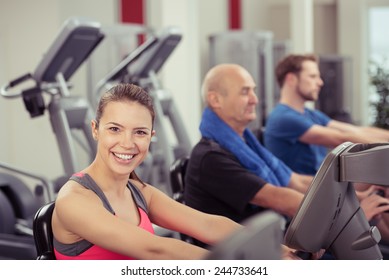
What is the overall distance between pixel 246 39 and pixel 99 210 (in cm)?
561

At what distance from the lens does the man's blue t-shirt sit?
123 inches

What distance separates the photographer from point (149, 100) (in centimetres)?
145

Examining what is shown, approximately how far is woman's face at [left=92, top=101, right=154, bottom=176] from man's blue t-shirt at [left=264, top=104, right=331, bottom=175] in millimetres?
1741

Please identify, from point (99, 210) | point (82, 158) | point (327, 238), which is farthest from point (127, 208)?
point (82, 158)

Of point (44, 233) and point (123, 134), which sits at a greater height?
point (123, 134)

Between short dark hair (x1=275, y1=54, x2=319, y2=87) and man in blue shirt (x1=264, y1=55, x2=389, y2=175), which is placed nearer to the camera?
man in blue shirt (x1=264, y1=55, x2=389, y2=175)

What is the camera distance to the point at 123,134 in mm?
1427

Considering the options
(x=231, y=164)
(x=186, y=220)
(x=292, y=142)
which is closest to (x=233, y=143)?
(x=231, y=164)

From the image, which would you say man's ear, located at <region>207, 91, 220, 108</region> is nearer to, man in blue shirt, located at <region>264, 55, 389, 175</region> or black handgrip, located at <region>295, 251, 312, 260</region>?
man in blue shirt, located at <region>264, 55, 389, 175</region>

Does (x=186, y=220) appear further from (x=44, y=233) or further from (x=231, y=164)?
(x=231, y=164)

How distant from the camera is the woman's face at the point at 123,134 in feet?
4.65

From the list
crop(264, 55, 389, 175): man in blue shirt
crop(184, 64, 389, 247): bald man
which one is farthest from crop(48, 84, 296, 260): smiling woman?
crop(264, 55, 389, 175): man in blue shirt

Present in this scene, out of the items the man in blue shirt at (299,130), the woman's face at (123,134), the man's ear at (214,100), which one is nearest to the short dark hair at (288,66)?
the man in blue shirt at (299,130)

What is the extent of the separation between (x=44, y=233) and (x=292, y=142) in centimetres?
182
